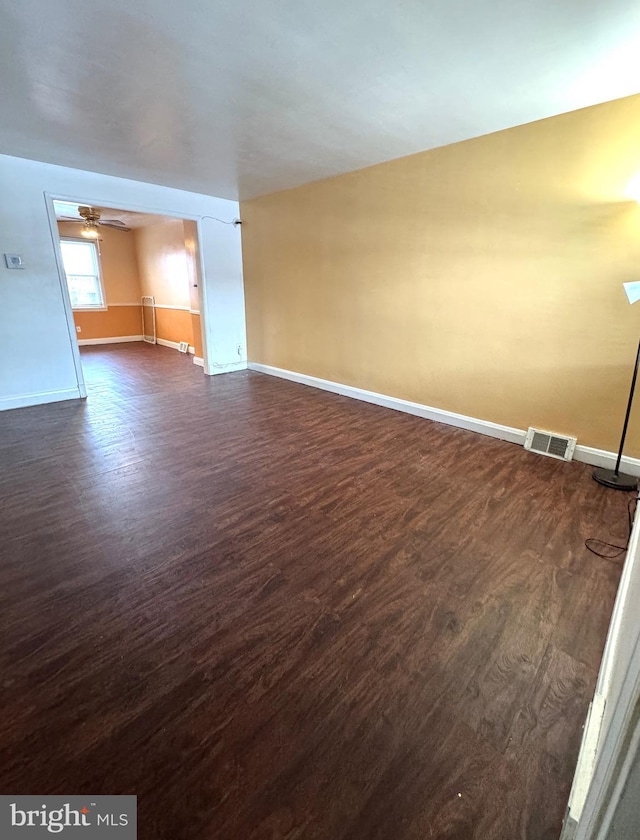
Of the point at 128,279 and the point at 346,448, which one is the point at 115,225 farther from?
the point at 346,448

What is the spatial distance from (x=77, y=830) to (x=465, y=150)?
439 centimetres

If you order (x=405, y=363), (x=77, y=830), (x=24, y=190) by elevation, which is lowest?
(x=77, y=830)

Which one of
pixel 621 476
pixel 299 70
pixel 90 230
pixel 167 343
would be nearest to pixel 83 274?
pixel 90 230

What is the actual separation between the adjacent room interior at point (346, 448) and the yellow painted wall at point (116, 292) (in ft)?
14.6

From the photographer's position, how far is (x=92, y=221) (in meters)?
6.54

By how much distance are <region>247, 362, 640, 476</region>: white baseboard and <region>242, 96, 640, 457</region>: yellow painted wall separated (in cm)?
7

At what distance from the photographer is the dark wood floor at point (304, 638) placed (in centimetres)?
102

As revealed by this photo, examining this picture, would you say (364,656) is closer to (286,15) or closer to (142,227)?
(286,15)

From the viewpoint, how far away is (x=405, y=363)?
401 cm

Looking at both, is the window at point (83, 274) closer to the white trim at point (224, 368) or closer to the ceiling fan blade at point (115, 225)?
the ceiling fan blade at point (115, 225)

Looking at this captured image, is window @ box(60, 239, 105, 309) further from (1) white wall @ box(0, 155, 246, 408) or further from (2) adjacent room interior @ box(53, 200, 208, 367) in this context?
(1) white wall @ box(0, 155, 246, 408)

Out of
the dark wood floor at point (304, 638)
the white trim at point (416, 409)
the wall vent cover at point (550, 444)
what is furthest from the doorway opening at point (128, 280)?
the wall vent cover at point (550, 444)

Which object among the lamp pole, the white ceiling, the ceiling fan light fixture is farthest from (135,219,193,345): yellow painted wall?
the lamp pole

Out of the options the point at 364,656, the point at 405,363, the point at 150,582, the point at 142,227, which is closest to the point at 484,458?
the point at 405,363
